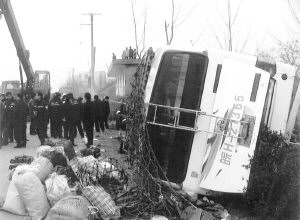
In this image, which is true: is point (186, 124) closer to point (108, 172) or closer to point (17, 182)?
point (108, 172)

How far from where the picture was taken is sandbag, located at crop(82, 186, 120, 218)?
5.75 m

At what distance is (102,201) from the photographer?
584 cm

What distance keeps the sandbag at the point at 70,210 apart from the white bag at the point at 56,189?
0.49m

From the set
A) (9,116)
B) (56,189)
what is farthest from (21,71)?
(56,189)

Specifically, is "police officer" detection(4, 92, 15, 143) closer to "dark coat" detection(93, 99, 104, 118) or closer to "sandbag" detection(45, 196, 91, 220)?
"dark coat" detection(93, 99, 104, 118)

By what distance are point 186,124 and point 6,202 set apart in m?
2.81


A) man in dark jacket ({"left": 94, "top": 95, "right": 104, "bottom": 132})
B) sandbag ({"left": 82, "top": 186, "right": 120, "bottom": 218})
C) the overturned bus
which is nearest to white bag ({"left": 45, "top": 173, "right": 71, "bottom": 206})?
sandbag ({"left": 82, "top": 186, "right": 120, "bottom": 218})

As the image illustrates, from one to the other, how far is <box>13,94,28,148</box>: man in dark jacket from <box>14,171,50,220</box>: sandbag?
690 centimetres

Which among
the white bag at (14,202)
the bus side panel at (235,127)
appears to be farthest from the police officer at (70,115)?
the bus side panel at (235,127)

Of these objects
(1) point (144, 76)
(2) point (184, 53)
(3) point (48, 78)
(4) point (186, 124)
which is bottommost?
(3) point (48, 78)

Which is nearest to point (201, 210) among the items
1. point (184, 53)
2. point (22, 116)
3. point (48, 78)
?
point (184, 53)

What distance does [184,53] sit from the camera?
21.4ft

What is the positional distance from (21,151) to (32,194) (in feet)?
21.1

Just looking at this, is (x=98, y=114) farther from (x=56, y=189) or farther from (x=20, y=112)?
(x=56, y=189)
